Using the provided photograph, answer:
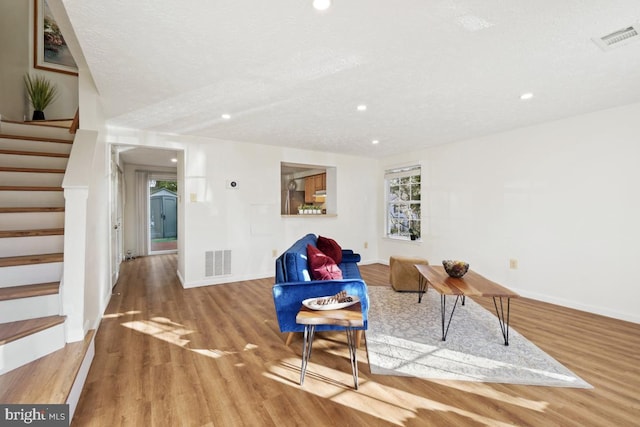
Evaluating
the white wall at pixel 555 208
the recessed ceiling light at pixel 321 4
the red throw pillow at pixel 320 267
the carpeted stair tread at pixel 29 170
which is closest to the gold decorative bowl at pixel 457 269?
the red throw pillow at pixel 320 267

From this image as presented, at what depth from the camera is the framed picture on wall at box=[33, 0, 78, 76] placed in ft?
14.6

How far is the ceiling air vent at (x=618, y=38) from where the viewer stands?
1.83 meters

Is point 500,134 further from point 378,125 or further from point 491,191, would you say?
point 378,125

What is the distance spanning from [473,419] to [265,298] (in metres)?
2.81

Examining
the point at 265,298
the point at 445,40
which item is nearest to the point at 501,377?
the point at 445,40

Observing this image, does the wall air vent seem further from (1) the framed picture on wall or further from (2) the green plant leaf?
(1) the framed picture on wall

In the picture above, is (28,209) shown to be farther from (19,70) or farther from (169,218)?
(169,218)

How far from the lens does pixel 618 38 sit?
1910 mm

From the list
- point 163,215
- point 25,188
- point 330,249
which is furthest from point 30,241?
point 163,215

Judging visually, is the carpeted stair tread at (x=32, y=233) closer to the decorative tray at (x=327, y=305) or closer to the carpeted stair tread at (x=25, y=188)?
the carpeted stair tread at (x=25, y=188)

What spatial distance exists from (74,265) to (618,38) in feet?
13.7

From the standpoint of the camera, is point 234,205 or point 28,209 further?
point 234,205

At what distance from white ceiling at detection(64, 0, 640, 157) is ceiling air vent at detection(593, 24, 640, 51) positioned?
60mm

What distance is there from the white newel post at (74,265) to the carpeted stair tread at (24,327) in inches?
3.7
